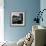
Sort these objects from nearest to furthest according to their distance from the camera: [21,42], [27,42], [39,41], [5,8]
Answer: [39,41] → [27,42] → [21,42] → [5,8]

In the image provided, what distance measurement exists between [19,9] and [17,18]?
38 centimetres

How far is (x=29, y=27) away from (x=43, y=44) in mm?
3035

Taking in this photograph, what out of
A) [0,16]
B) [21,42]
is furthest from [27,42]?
[0,16]

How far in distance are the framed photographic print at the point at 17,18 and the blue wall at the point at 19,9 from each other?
0.15 metres

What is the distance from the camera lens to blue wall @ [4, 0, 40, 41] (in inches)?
223

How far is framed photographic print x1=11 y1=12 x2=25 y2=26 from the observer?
5.68m

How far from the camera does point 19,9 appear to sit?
5.68m

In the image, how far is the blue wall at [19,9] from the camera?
18.6ft

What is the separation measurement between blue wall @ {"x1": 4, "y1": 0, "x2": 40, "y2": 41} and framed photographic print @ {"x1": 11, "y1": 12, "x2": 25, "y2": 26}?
149 mm

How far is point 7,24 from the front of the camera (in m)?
5.66

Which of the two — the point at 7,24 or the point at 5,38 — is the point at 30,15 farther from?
the point at 5,38

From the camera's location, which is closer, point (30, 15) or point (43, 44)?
point (43, 44)

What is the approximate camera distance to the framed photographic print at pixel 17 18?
568cm

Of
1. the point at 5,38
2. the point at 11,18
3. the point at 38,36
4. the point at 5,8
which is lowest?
the point at 5,38
